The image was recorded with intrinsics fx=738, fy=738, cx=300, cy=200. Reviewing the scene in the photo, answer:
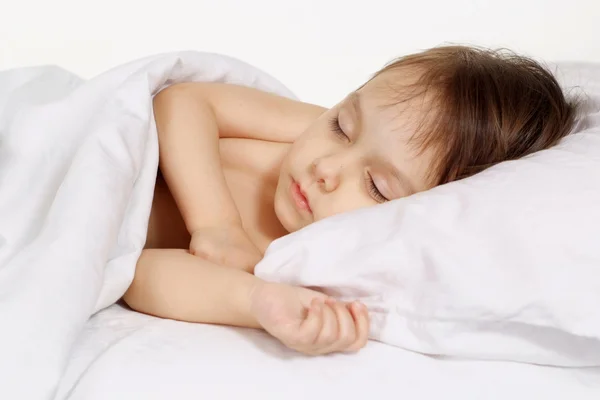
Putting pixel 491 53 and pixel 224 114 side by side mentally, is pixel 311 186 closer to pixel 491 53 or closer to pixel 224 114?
pixel 224 114

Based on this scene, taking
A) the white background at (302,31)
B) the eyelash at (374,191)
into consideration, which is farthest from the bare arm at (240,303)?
the white background at (302,31)

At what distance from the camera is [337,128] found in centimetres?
99

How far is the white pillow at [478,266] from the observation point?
0.71 meters

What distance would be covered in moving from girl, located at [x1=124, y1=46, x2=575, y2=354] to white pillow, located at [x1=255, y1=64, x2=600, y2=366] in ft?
0.34

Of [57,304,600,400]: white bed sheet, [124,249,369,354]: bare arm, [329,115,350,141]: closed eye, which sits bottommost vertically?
[57,304,600,400]: white bed sheet

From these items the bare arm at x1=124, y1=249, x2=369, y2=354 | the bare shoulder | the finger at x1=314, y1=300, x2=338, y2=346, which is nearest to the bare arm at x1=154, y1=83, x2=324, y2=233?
the bare shoulder

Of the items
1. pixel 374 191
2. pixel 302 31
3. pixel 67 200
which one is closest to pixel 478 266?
pixel 374 191

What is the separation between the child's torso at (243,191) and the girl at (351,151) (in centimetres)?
4

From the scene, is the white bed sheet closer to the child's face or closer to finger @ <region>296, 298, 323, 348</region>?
finger @ <region>296, 298, 323, 348</region>

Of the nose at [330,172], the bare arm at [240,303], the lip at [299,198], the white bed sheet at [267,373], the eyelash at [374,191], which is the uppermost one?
the nose at [330,172]

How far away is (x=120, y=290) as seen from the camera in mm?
856

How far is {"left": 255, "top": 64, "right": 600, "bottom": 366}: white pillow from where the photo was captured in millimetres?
714

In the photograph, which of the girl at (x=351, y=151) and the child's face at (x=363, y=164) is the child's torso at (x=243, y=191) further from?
the child's face at (x=363, y=164)

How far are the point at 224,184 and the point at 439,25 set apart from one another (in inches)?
34.9
